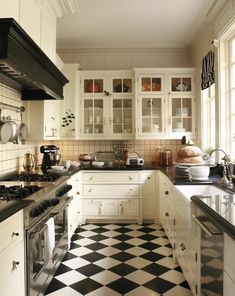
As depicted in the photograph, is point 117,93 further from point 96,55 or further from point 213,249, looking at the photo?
point 213,249

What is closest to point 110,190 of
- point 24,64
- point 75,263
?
point 75,263

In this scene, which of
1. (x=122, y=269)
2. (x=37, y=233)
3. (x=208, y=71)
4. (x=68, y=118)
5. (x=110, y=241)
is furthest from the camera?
(x=68, y=118)

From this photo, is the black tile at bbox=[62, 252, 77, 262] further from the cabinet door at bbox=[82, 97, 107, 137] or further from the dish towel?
the cabinet door at bbox=[82, 97, 107, 137]

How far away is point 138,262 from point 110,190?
4.62 feet

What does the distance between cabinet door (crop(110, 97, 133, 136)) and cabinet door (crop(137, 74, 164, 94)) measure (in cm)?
27

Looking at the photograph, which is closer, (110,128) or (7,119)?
(7,119)

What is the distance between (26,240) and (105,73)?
10.4 ft

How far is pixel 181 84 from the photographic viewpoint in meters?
4.38

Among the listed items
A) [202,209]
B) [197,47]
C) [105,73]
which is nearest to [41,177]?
[202,209]

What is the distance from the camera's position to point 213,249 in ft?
4.88

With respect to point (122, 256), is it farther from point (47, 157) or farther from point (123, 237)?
point (47, 157)

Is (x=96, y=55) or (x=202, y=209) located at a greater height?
(x=96, y=55)

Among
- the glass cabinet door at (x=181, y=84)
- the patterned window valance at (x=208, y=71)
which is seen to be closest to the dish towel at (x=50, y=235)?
the patterned window valance at (x=208, y=71)

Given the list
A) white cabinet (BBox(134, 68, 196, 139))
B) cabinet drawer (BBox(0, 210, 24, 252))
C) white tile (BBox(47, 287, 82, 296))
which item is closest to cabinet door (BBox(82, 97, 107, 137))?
white cabinet (BBox(134, 68, 196, 139))
